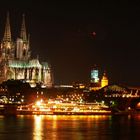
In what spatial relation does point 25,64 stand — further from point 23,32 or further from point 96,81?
point 96,81

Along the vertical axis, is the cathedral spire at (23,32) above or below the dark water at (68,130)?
above

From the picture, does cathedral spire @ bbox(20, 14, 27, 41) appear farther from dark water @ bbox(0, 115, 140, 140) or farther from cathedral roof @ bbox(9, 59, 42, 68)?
dark water @ bbox(0, 115, 140, 140)

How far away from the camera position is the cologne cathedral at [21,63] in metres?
127

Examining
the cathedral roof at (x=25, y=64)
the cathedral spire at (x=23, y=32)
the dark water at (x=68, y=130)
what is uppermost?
the cathedral spire at (x=23, y=32)

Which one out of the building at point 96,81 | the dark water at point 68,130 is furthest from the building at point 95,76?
the dark water at point 68,130

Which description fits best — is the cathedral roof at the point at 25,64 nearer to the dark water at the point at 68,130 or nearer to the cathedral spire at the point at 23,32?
the cathedral spire at the point at 23,32

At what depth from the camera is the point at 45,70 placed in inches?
5221

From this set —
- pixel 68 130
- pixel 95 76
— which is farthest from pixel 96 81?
pixel 68 130

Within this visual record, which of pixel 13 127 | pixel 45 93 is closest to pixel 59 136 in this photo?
pixel 13 127

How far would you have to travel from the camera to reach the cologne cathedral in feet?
415

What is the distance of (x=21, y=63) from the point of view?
424ft

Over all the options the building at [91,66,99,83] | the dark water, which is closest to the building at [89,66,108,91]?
the building at [91,66,99,83]

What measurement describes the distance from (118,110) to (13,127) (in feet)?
126

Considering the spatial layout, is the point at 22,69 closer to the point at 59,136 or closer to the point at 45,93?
the point at 45,93
